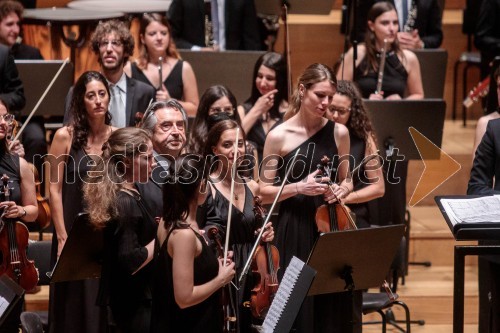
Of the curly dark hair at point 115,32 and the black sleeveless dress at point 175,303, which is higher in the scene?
the curly dark hair at point 115,32

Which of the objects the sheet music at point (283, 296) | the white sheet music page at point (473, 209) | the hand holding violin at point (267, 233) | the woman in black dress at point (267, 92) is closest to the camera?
the white sheet music page at point (473, 209)

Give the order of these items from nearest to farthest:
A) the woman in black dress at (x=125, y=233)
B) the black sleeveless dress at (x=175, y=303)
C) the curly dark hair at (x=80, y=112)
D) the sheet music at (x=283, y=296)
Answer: the black sleeveless dress at (x=175, y=303) → the sheet music at (x=283, y=296) → the woman in black dress at (x=125, y=233) → the curly dark hair at (x=80, y=112)

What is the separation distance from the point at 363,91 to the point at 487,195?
2.12 meters

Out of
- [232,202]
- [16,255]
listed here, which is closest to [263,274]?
[232,202]

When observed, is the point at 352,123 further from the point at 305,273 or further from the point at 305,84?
the point at 305,273

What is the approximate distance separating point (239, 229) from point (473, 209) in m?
1.04

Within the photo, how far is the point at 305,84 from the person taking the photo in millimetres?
4152

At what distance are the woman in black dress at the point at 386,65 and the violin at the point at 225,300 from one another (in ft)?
7.06

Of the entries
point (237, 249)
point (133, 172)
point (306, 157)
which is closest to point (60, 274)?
point (133, 172)

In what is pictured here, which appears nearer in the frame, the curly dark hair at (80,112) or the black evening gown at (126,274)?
the black evening gown at (126,274)

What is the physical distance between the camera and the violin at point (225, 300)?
11.2 ft

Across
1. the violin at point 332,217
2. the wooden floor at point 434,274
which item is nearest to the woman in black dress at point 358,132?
the violin at point 332,217

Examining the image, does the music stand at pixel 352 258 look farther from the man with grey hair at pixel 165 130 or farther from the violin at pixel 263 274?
the man with grey hair at pixel 165 130

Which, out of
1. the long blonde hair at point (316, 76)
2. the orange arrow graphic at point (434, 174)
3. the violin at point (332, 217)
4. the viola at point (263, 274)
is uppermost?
the long blonde hair at point (316, 76)
